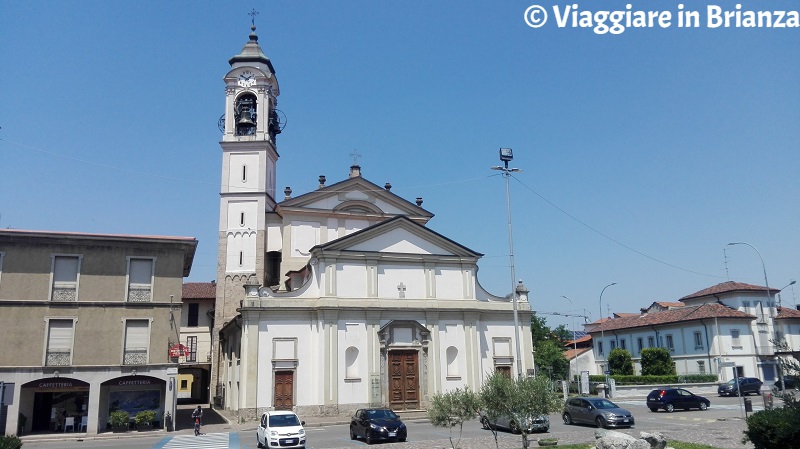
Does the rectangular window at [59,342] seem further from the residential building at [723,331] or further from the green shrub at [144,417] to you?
the residential building at [723,331]

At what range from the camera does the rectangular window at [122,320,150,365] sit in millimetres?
30516

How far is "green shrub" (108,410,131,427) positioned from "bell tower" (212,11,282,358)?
15.3m

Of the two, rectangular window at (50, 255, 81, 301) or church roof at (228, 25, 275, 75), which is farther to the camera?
church roof at (228, 25, 275, 75)

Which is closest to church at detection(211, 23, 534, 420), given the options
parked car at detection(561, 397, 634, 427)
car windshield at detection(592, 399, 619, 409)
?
parked car at detection(561, 397, 634, 427)

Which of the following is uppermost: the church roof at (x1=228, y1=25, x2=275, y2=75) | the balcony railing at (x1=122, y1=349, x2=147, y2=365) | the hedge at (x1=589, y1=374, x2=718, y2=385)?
the church roof at (x1=228, y1=25, x2=275, y2=75)

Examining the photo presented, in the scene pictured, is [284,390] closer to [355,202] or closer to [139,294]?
[139,294]

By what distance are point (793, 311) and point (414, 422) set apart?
4835 centimetres

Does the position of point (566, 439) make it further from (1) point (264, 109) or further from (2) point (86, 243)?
(1) point (264, 109)

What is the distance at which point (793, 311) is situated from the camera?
61562mm

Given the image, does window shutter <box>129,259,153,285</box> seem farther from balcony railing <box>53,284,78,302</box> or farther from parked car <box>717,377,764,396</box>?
parked car <box>717,377,764,396</box>

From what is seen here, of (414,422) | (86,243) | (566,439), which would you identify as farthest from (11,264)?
(566,439)

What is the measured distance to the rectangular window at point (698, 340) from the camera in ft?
183

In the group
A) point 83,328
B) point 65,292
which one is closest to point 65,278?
point 65,292

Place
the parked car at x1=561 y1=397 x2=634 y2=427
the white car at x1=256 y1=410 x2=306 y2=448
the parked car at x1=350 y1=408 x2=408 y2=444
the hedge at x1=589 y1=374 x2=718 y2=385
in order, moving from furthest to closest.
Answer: the hedge at x1=589 y1=374 x2=718 y2=385
the parked car at x1=561 y1=397 x2=634 y2=427
the parked car at x1=350 y1=408 x2=408 y2=444
the white car at x1=256 y1=410 x2=306 y2=448
